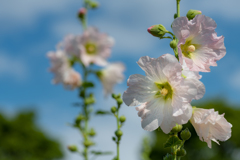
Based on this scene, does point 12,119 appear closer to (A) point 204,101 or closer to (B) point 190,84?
(A) point 204,101

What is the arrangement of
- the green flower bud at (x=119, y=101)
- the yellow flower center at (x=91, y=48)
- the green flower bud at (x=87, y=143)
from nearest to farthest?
the green flower bud at (x=119, y=101), the green flower bud at (x=87, y=143), the yellow flower center at (x=91, y=48)

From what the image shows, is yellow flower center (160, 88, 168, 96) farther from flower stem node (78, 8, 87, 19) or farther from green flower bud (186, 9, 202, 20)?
flower stem node (78, 8, 87, 19)

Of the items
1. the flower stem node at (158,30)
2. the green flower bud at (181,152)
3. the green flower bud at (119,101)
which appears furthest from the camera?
the green flower bud at (119,101)

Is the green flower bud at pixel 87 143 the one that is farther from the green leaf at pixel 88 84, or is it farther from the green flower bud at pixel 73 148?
the green leaf at pixel 88 84

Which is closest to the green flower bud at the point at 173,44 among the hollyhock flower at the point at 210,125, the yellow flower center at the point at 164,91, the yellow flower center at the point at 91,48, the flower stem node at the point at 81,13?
the yellow flower center at the point at 164,91

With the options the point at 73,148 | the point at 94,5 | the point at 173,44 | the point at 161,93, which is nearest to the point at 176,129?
the point at 161,93

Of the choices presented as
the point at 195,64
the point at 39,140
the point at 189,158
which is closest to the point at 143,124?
the point at 195,64

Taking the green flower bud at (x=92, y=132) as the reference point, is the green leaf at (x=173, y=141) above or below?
below
